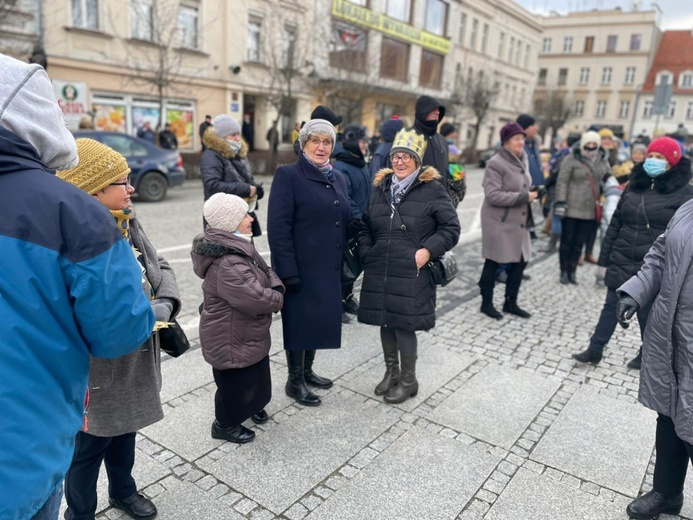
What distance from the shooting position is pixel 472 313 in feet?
19.3

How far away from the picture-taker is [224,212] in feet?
9.44

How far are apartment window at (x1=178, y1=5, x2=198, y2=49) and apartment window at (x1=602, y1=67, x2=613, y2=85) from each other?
5161 cm

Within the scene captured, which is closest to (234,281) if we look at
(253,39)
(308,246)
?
(308,246)

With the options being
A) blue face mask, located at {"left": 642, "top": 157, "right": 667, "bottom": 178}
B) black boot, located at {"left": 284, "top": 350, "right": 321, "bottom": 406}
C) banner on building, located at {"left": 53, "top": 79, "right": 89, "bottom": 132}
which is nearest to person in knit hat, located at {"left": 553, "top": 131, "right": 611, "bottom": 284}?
blue face mask, located at {"left": 642, "top": 157, "right": 667, "bottom": 178}

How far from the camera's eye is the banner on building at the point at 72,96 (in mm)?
16484

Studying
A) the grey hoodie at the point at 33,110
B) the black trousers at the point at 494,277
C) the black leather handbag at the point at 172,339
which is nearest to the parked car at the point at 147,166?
the black trousers at the point at 494,277

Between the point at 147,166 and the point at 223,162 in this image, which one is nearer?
the point at 223,162

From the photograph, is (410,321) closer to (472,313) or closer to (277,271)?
(277,271)

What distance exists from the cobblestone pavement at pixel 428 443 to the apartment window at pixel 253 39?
2071cm

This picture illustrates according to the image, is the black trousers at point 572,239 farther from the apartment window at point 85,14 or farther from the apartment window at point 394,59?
the apartment window at point 394,59

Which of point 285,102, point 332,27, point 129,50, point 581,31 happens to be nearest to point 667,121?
point 581,31

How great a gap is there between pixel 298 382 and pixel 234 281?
1.20 m

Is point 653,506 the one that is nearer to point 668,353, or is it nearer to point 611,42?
point 668,353

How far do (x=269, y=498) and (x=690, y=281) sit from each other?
2306 millimetres
